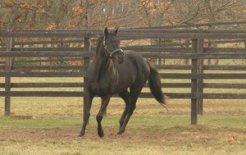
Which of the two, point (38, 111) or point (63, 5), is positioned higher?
point (63, 5)

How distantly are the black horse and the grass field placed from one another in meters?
0.54

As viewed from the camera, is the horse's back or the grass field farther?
the horse's back

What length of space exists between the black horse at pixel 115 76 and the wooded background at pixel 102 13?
15.9 meters

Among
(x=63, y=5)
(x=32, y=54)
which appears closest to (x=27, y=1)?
(x=63, y=5)

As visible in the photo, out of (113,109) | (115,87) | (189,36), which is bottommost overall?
(113,109)

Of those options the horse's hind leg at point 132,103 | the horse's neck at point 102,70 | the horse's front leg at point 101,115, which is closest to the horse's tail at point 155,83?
the horse's hind leg at point 132,103

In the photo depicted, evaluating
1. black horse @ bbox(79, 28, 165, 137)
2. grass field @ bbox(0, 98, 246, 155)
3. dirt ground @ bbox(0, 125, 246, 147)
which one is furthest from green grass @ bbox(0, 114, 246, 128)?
black horse @ bbox(79, 28, 165, 137)

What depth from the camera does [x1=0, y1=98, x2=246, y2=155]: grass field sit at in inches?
338

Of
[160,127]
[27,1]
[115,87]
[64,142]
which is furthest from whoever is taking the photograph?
[27,1]

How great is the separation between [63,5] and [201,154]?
20659mm

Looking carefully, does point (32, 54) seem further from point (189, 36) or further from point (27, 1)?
point (27, 1)

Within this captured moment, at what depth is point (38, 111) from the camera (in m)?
15.1

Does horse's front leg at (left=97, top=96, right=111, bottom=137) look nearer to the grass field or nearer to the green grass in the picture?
the grass field

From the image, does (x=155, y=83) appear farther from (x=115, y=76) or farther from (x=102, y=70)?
(x=102, y=70)
